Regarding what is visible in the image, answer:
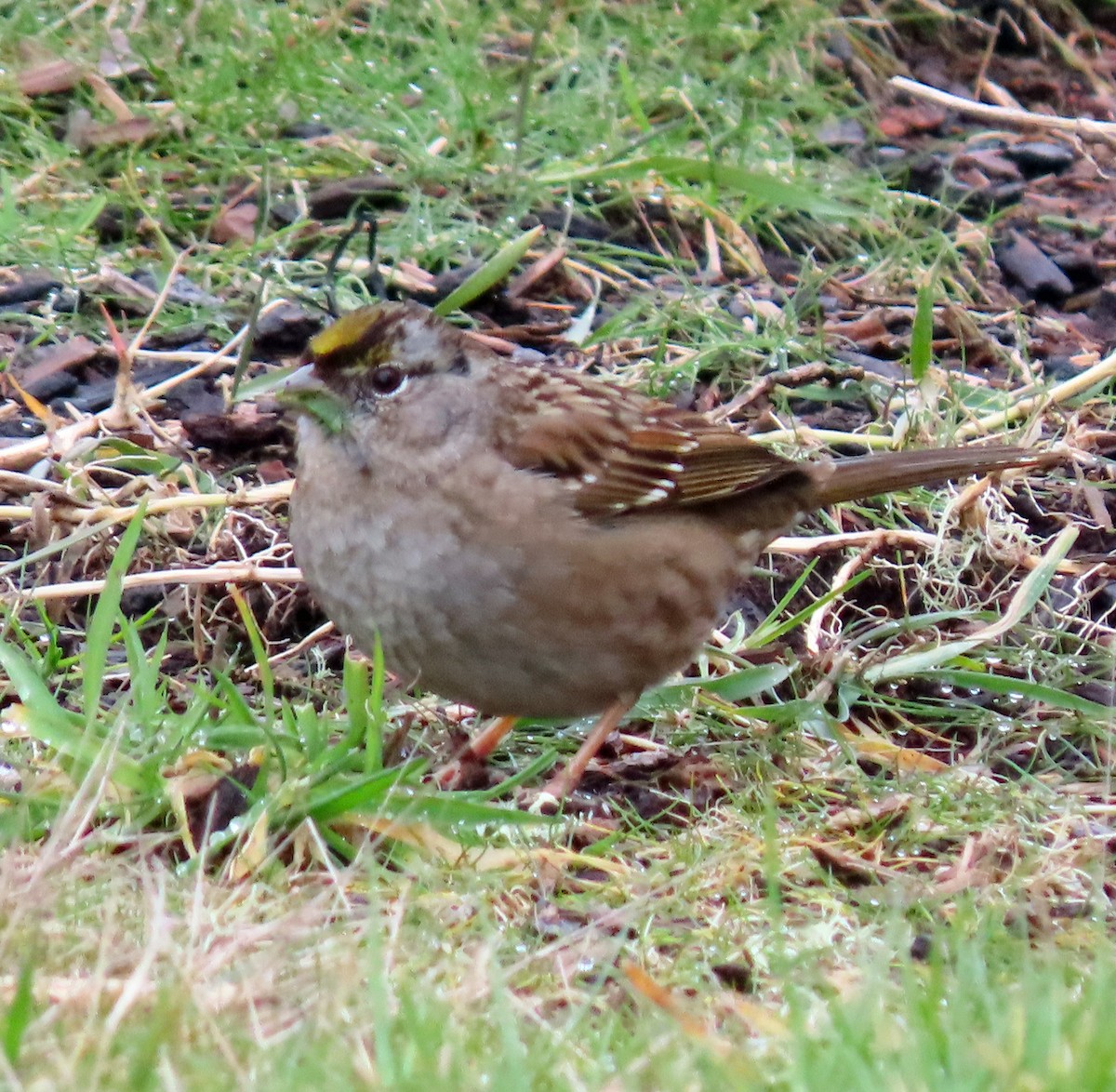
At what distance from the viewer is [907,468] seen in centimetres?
394

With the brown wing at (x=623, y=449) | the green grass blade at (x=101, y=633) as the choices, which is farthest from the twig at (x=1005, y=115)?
the green grass blade at (x=101, y=633)

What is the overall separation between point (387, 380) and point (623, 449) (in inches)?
20.6

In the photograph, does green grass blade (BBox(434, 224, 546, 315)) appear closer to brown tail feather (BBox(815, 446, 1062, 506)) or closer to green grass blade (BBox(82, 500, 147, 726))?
brown tail feather (BBox(815, 446, 1062, 506))

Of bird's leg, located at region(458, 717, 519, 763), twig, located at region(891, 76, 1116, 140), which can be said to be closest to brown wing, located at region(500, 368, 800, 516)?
bird's leg, located at region(458, 717, 519, 763)

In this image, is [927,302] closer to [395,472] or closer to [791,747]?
[791,747]

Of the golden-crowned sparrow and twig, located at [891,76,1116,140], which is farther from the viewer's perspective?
twig, located at [891,76,1116,140]

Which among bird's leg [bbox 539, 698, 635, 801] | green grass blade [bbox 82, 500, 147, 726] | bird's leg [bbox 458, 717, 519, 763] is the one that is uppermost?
green grass blade [bbox 82, 500, 147, 726]

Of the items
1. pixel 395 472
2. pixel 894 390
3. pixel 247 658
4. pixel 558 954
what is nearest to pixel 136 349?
pixel 247 658

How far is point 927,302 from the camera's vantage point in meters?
4.27

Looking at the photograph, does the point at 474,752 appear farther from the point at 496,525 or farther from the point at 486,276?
the point at 486,276

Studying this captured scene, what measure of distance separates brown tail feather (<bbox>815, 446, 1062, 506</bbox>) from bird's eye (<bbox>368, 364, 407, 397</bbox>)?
3.28 feet

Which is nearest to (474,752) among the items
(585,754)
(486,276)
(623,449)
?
(585,754)

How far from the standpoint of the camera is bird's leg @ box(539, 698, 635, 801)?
3.28m

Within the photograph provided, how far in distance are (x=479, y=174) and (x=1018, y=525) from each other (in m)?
1.90
